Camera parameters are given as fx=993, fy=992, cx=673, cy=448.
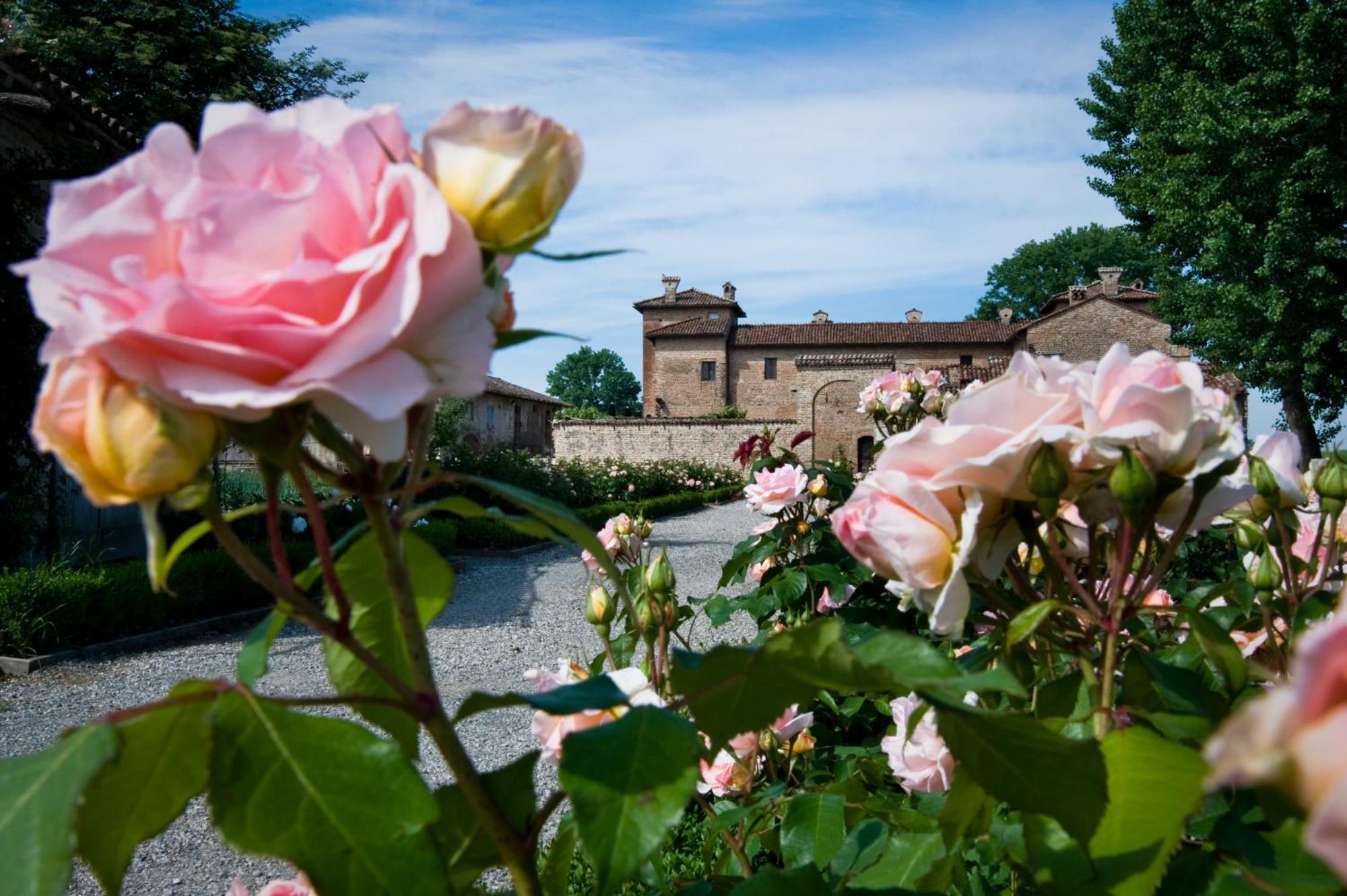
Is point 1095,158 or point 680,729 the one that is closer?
point 680,729

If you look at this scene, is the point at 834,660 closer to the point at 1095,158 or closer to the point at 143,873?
the point at 143,873

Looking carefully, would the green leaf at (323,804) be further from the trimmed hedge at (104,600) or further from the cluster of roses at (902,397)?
the trimmed hedge at (104,600)

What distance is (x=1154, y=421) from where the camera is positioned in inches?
20.4

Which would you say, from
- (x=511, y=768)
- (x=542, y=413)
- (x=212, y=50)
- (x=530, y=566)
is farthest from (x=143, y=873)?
(x=542, y=413)

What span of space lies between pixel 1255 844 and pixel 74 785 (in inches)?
18.9

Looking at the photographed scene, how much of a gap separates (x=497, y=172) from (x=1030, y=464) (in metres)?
0.31

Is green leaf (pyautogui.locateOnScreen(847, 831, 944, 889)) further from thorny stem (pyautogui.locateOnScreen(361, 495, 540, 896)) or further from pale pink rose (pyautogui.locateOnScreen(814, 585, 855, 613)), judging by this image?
pale pink rose (pyautogui.locateOnScreen(814, 585, 855, 613))

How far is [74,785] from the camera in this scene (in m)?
0.32

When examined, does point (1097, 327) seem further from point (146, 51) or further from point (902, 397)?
point (902, 397)

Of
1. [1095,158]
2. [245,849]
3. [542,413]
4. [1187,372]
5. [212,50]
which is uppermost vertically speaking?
[212,50]

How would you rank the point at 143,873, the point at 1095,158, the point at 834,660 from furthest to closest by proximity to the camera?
the point at 1095,158
the point at 143,873
the point at 834,660

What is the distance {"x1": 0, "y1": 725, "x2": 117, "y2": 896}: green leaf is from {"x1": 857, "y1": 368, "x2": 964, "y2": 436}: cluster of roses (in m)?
3.23

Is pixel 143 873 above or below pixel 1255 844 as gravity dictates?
below

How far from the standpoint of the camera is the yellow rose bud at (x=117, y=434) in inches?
14.0
